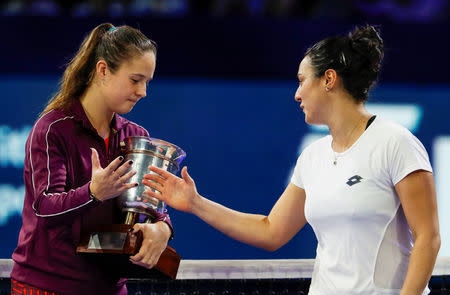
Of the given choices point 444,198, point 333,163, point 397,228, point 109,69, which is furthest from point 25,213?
point 444,198

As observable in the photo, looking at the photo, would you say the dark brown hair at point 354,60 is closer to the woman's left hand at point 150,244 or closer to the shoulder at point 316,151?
the shoulder at point 316,151

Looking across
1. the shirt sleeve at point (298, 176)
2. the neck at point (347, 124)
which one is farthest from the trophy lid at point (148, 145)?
the neck at point (347, 124)

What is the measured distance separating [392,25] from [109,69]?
10.9 ft

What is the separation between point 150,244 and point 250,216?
56 centimetres

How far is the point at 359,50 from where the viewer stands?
91.4 inches

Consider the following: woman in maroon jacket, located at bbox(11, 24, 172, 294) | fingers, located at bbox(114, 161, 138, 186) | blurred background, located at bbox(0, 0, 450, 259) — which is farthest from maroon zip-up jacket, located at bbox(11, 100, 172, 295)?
blurred background, located at bbox(0, 0, 450, 259)

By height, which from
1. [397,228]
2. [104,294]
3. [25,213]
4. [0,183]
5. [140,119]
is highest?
[397,228]

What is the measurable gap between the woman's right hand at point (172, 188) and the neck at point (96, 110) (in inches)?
10.1

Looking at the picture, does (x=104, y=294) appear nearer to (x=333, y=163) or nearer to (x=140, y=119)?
(x=333, y=163)

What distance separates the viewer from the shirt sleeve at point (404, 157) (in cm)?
206

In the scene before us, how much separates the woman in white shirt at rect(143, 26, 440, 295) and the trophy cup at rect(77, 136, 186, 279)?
0.17 feet

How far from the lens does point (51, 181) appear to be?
2092 millimetres

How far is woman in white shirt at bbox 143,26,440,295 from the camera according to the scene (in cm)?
206

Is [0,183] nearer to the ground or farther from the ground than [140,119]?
nearer to the ground
